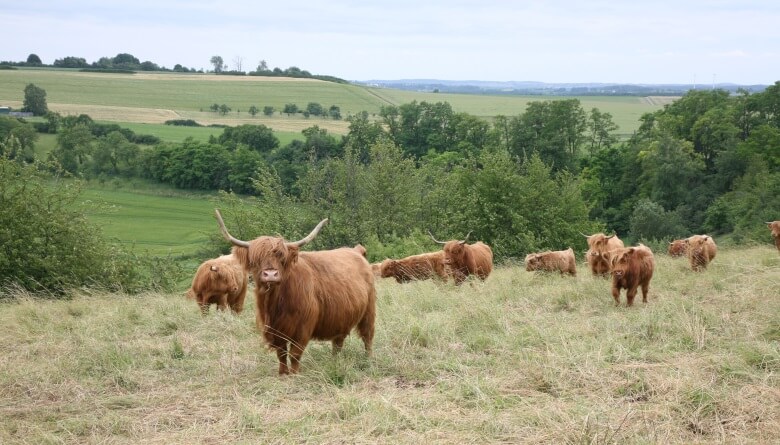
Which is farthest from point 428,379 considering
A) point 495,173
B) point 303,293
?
point 495,173

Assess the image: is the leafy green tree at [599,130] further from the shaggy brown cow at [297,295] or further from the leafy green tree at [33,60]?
the leafy green tree at [33,60]

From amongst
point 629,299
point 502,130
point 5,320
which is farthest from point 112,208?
point 502,130

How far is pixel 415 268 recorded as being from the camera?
17.0 metres

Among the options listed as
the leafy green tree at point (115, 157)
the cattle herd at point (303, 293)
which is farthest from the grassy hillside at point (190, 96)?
the cattle herd at point (303, 293)

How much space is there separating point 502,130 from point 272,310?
2551 inches

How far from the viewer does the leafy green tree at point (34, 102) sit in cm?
8412

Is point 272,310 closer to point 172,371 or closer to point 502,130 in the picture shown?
point 172,371

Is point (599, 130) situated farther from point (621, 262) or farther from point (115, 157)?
point (621, 262)

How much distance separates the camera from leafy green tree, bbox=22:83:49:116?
276 feet

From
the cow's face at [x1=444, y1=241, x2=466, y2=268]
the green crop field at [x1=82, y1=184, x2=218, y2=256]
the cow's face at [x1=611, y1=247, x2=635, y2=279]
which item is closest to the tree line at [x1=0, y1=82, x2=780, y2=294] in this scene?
the green crop field at [x1=82, y1=184, x2=218, y2=256]

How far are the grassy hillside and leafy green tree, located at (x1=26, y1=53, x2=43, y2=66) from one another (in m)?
8.72

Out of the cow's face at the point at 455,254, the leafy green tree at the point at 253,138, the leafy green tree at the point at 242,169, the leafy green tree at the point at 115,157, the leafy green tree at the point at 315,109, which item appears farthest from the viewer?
the leafy green tree at the point at 315,109

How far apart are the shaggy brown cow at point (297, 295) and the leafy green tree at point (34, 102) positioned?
87.5 metres

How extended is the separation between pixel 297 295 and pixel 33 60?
6222 inches
